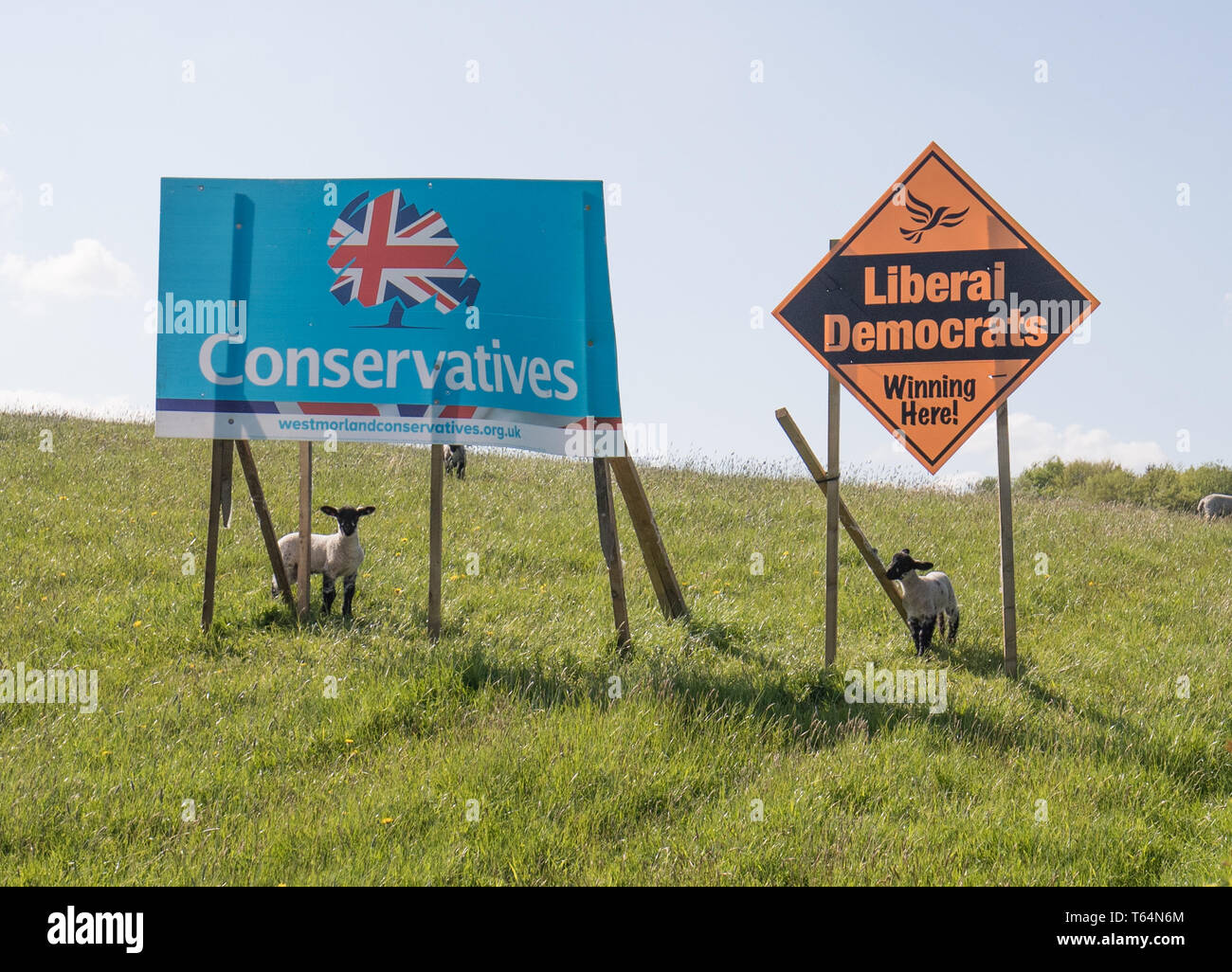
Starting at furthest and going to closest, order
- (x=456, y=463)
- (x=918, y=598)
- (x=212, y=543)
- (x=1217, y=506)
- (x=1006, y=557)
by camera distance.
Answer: (x=1217, y=506) → (x=456, y=463) → (x=918, y=598) → (x=212, y=543) → (x=1006, y=557)

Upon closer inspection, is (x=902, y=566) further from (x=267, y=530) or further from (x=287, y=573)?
(x=267, y=530)

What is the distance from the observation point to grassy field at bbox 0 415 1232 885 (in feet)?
17.5

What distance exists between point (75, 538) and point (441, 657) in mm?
7018

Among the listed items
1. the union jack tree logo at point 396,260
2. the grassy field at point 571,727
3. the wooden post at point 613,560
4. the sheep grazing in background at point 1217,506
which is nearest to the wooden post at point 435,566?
the grassy field at point 571,727

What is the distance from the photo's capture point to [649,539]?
392 inches

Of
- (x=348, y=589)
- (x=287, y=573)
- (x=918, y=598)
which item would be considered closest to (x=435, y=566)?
(x=348, y=589)

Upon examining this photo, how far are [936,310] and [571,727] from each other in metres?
5.64

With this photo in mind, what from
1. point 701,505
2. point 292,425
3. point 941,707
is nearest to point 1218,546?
point 701,505

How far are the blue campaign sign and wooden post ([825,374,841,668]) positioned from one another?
2.17 metres

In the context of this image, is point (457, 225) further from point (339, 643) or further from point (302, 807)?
point (302, 807)

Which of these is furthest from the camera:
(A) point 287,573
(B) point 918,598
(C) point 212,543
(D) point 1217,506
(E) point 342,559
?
(D) point 1217,506

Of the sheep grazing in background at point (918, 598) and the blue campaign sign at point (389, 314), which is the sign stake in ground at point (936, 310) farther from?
the blue campaign sign at point (389, 314)

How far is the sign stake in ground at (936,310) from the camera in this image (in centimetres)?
905
